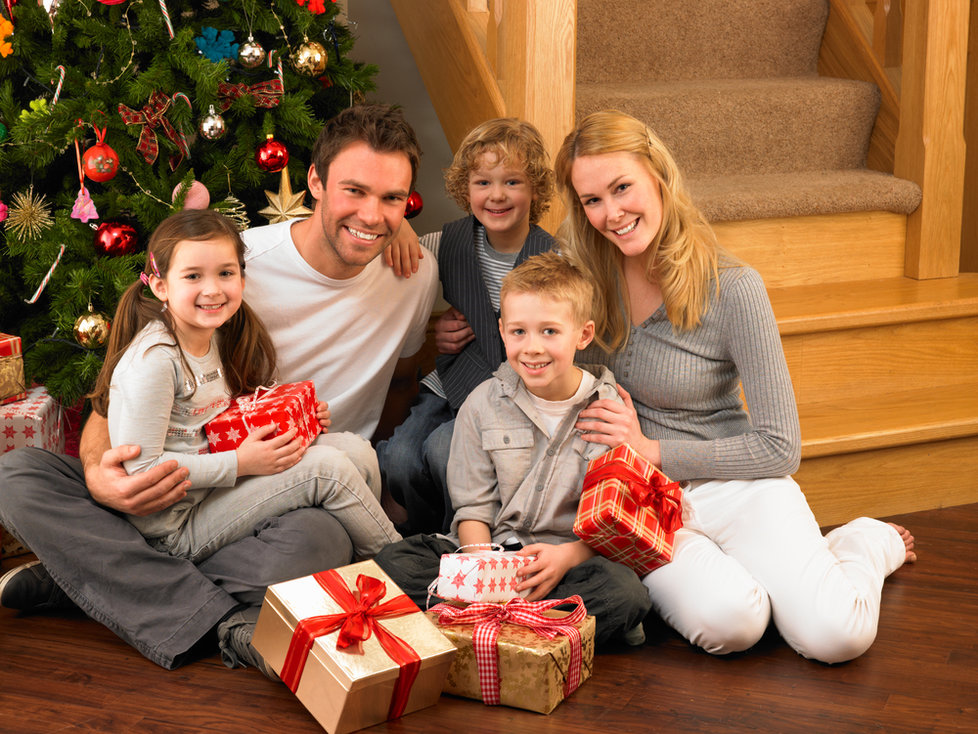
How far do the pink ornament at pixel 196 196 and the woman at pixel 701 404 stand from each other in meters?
0.75

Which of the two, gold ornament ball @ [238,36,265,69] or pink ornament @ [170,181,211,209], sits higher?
gold ornament ball @ [238,36,265,69]

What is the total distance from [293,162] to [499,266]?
21.0 inches

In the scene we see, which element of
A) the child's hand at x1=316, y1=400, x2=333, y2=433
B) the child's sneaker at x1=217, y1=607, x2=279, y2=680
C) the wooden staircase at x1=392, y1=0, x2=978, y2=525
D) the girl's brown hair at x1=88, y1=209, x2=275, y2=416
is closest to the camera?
the child's sneaker at x1=217, y1=607, x2=279, y2=680

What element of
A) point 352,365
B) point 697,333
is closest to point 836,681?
point 697,333

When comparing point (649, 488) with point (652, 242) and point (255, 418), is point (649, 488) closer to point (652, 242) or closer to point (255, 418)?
point (652, 242)

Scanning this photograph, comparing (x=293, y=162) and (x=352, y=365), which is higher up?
(x=293, y=162)

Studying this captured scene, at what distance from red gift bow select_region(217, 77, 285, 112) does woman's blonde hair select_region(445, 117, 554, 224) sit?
16.8 inches

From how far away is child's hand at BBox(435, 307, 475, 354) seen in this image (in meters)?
2.25

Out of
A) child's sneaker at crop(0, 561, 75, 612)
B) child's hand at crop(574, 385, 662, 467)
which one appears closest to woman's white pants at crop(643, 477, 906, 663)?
child's hand at crop(574, 385, 662, 467)

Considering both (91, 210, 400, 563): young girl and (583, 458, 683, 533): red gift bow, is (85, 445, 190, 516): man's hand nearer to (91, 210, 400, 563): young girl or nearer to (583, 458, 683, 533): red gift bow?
(91, 210, 400, 563): young girl

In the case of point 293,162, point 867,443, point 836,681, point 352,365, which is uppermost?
point 293,162

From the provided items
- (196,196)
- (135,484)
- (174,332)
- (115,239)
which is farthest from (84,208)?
(135,484)

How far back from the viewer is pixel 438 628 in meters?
1.66

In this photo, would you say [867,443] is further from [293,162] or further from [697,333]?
[293,162]
